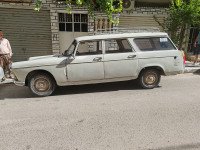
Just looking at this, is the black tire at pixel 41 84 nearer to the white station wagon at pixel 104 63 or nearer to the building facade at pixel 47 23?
the white station wagon at pixel 104 63

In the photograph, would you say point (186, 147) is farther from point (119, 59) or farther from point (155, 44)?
point (155, 44)

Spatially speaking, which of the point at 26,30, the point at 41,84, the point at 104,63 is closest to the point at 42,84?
the point at 41,84

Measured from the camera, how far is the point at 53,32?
8.98 metres

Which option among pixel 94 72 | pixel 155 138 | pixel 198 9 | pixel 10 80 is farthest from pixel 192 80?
pixel 10 80

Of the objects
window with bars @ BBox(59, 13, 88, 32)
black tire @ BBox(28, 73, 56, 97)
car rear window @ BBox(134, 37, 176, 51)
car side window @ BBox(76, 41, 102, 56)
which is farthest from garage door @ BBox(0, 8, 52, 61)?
car rear window @ BBox(134, 37, 176, 51)

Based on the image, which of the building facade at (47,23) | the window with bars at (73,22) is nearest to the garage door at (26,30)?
the building facade at (47,23)

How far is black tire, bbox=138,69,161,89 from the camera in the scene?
16.0 feet

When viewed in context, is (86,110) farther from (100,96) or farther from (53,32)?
(53,32)

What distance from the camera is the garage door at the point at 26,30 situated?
337 inches

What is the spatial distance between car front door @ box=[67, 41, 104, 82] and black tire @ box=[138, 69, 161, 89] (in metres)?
1.31

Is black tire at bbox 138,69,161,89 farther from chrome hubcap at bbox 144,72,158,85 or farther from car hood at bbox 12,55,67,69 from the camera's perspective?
car hood at bbox 12,55,67,69

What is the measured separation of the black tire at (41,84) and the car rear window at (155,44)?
2861 mm

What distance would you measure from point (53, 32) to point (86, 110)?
22.2ft

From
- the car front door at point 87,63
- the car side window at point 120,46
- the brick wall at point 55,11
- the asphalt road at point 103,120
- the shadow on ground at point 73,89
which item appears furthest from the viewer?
the brick wall at point 55,11
